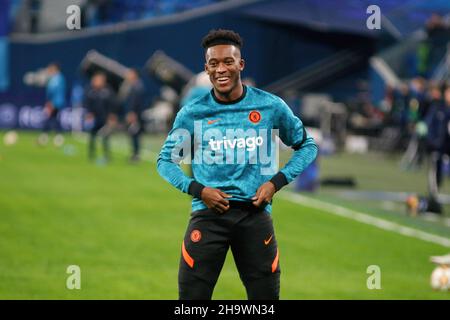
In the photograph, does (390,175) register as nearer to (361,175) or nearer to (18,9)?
(361,175)

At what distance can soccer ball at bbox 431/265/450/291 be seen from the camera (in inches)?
443

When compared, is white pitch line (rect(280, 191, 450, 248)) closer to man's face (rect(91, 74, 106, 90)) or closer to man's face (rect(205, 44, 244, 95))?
man's face (rect(91, 74, 106, 90))

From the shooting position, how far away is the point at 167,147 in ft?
22.5

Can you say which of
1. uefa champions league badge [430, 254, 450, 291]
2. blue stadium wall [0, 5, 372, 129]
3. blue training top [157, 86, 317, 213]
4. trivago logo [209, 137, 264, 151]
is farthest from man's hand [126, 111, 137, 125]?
trivago logo [209, 137, 264, 151]

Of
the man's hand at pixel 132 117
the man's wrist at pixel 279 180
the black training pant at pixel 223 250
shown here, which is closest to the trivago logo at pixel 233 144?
the man's wrist at pixel 279 180

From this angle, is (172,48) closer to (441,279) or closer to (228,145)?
(441,279)

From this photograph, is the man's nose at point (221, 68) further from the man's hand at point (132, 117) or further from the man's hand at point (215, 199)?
the man's hand at point (132, 117)

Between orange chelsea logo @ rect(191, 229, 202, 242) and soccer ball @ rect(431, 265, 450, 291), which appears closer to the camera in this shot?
orange chelsea logo @ rect(191, 229, 202, 242)

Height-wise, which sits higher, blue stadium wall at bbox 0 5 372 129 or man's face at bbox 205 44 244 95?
blue stadium wall at bbox 0 5 372 129

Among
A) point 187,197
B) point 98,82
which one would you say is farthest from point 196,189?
point 98,82

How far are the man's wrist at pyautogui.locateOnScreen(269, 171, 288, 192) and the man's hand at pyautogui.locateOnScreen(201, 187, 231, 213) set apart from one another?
0.36m

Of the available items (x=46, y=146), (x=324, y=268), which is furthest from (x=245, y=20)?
(x=324, y=268)
